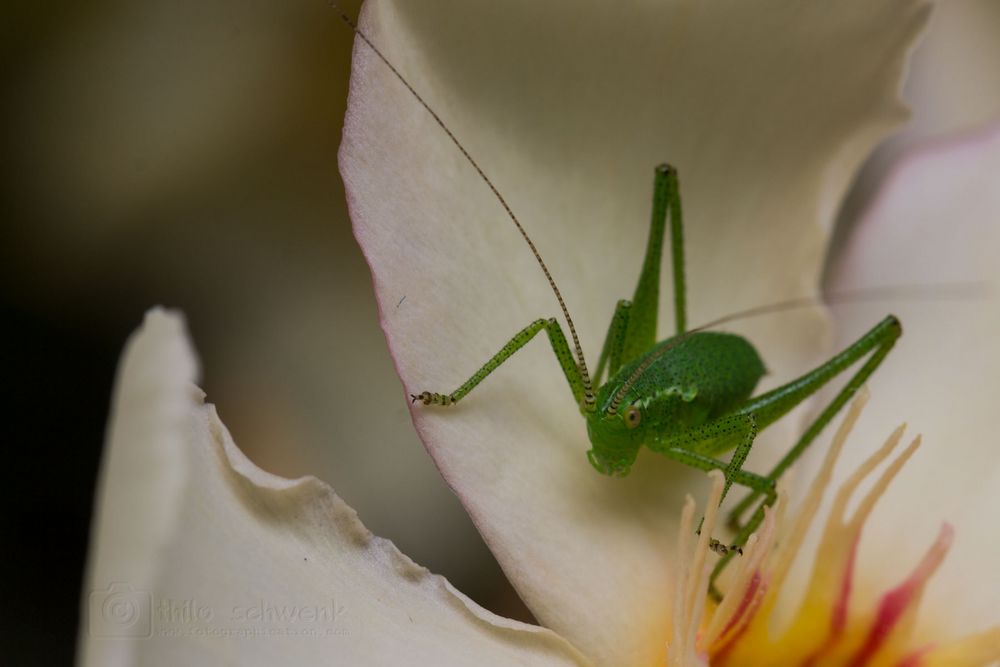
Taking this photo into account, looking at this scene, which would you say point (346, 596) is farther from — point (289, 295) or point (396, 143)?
point (289, 295)

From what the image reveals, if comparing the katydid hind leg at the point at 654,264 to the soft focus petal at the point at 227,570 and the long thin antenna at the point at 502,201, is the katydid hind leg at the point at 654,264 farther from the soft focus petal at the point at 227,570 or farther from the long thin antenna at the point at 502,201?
the soft focus petal at the point at 227,570

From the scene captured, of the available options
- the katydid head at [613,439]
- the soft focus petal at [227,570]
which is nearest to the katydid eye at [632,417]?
the katydid head at [613,439]

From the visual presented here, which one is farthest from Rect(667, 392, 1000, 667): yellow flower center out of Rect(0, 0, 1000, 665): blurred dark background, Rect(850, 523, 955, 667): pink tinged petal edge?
Rect(0, 0, 1000, 665): blurred dark background

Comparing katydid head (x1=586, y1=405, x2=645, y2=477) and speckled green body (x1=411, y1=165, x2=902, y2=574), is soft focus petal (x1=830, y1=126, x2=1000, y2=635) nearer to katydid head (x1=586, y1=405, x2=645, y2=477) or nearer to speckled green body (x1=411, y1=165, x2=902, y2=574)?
speckled green body (x1=411, y1=165, x2=902, y2=574)

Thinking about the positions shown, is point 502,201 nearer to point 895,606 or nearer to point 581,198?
point 581,198

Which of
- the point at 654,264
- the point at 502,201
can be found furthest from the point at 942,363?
the point at 502,201

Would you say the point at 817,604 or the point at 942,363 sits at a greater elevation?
the point at 942,363

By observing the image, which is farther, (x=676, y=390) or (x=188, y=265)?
(x=188, y=265)
